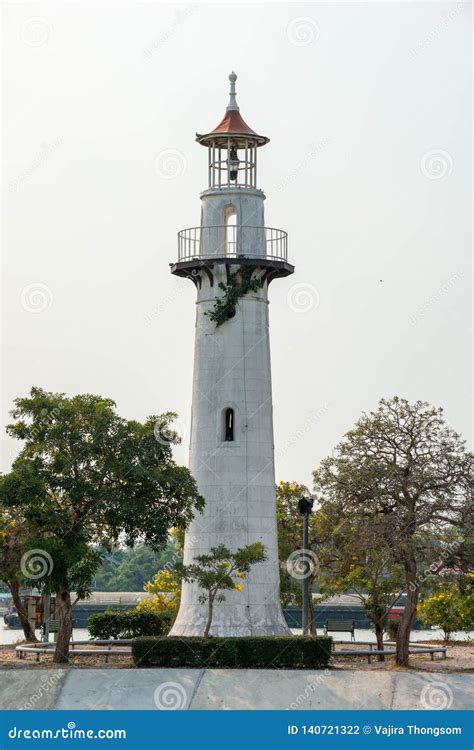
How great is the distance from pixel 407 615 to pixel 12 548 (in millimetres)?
14518

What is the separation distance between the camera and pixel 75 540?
5025 centimetres

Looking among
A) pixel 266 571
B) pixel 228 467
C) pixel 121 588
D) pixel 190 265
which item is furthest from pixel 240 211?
pixel 121 588

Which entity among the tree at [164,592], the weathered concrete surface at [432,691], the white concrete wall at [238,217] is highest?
the white concrete wall at [238,217]

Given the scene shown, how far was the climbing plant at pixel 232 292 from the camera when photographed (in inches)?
2232

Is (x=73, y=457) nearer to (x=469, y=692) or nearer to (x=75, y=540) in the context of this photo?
(x=75, y=540)

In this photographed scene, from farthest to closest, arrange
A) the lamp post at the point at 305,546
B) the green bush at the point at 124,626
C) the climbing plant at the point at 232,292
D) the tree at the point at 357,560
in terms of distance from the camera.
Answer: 1. the green bush at the point at 124,626
2. the climbing plant at the point at 232,292
3. the lamp post at the point at 305,546
4. the tree at the point at 357,560

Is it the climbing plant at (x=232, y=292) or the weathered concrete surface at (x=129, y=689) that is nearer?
the weathered concrete surface at (x=129, y=689)

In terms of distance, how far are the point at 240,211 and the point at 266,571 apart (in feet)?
41.7

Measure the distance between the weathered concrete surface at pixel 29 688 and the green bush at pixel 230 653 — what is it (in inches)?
105

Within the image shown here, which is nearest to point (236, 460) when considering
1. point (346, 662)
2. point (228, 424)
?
point (228, 424)

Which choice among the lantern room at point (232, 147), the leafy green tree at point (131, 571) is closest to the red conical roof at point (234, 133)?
the lantern room at point (232, 147)

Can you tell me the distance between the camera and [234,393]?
185ft

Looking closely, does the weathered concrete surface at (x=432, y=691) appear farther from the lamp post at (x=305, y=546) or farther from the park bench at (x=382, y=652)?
the lamp post at (x=305, y=546)

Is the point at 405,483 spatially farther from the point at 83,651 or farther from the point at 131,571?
the point at 131,571
